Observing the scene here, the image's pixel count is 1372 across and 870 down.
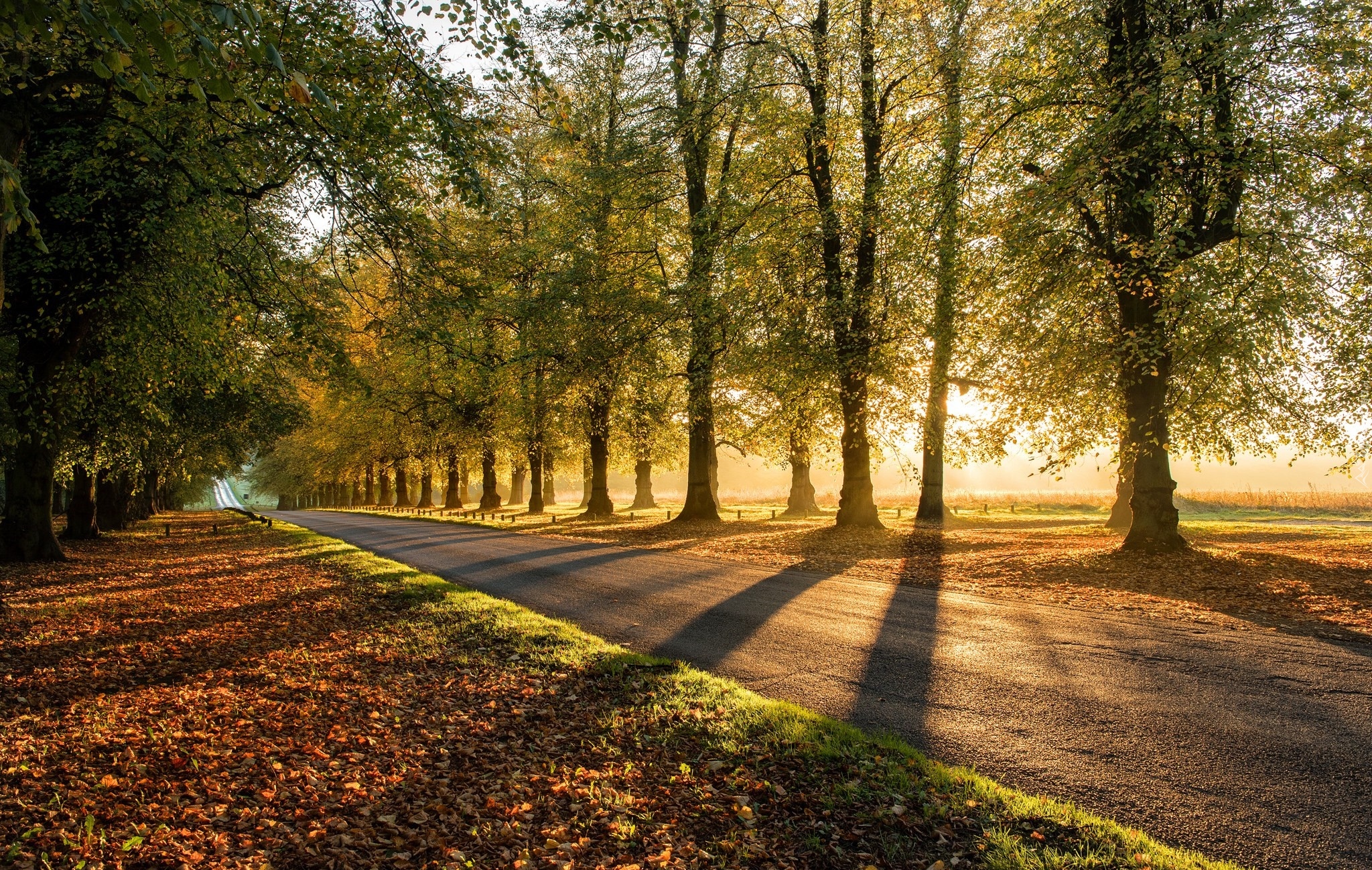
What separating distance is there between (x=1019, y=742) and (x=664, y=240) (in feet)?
73.1

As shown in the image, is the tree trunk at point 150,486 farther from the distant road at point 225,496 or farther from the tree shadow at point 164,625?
the distant road at point 225,496

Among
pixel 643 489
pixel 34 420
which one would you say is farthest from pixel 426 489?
pixel 34 420

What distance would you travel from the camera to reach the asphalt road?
4316mm

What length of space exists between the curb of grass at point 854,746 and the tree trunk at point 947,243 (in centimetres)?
1134

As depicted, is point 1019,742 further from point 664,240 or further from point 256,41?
point 664,240

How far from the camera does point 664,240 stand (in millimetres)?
25203

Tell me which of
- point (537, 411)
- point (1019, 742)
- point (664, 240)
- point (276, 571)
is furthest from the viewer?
point (537, 411)

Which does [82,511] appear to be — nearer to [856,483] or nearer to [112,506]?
[112,506]

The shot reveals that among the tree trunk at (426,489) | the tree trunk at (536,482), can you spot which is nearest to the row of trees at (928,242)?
the tree trunk at (536,482)

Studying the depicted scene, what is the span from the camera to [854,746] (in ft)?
16.9

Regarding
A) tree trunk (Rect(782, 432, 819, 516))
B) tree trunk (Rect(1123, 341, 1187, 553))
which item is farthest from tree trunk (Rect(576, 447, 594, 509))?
tree trunk (Rect(1123, 341, 1187, 553))

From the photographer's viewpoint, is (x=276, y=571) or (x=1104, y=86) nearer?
(x=1104, y=86)

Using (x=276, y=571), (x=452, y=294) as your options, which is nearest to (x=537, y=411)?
(x=276, y=571)

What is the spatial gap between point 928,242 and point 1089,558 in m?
7.71
